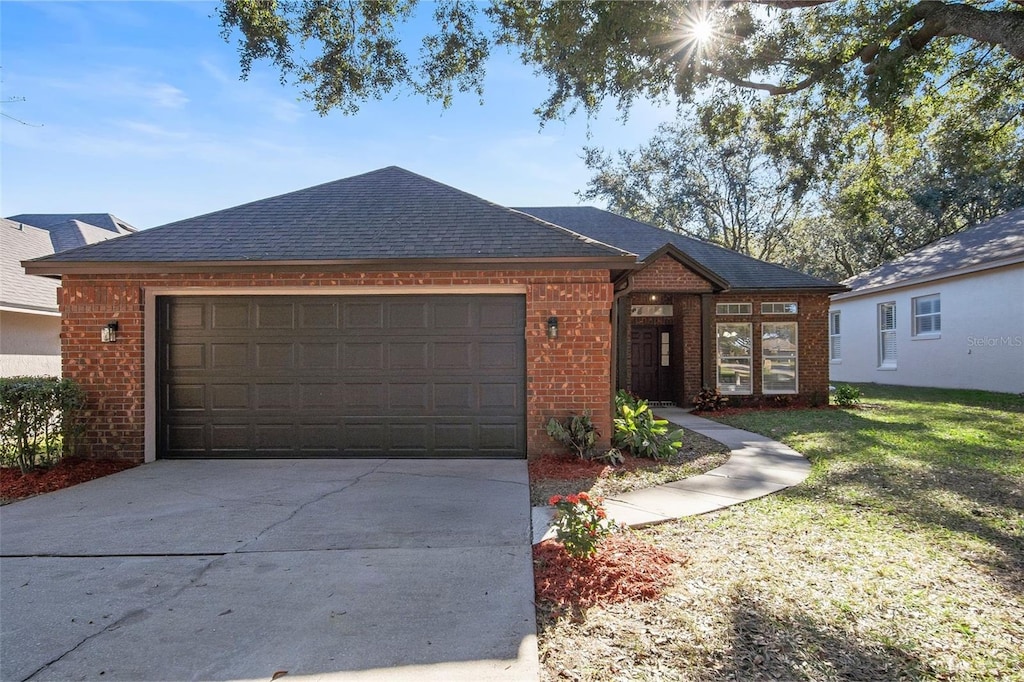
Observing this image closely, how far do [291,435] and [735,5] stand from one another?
9.54 meters

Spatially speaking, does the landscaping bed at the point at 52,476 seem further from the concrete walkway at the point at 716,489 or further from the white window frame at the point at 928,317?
the white window frame at the point at 928,317

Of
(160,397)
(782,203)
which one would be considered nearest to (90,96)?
(160,397)

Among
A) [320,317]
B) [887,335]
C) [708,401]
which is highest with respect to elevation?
[320,317]

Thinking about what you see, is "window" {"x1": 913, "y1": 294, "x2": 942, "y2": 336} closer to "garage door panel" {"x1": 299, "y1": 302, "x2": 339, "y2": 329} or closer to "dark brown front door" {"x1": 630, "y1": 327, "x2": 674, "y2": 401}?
"dark brown front door" {"x1": 630, "y1": 327, "x2": 674, "y2": 401}

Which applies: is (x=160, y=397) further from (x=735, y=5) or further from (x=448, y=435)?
(x=735, y=5)

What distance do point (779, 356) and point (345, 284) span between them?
457 inches

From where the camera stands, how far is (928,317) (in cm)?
1731

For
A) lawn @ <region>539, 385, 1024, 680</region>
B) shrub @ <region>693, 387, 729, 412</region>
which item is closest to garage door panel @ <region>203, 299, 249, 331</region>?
lawn @ <region>539, 385, 1024, 680</region>

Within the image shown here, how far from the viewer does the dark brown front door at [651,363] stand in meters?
14.4

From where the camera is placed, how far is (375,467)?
7.10 metres

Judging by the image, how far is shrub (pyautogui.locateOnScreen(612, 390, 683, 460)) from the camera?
7.52 m

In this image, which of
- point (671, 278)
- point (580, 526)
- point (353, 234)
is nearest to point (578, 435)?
point (580, 526)

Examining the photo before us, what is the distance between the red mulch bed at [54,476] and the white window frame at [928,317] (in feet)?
69.8

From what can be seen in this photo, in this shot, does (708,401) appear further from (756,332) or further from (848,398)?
(848,398)
